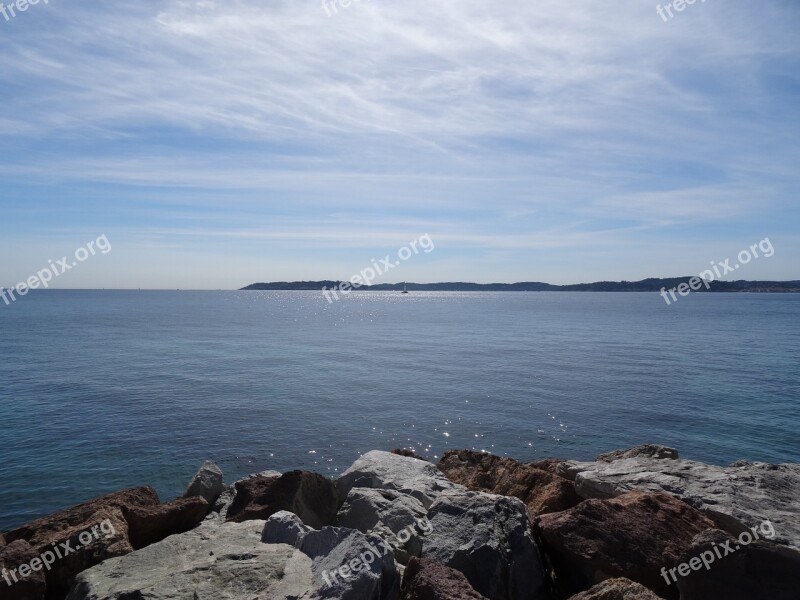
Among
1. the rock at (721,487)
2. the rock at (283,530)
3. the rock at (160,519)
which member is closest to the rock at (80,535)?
the rock at (160,519)

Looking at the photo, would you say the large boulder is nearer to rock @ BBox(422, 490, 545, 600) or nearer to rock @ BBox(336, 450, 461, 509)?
rock @ BBox(422, 490, 545, 600)

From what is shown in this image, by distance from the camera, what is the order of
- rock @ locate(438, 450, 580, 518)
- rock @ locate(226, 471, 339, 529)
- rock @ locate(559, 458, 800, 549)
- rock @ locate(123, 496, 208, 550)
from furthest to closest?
1. rock @ locate(438, 450, 580, 518)
2. rock @ locate(226, 471, 339, 529)
3. rock @ locate(123, 496, 208, 550)
4. rock @ locate(559, 458, 800, 549)

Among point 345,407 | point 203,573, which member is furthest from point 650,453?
point 345,407

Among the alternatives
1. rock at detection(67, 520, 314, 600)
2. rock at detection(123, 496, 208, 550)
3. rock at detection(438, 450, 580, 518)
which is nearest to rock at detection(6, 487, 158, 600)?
rock at detection(123, 496, 208, 550)

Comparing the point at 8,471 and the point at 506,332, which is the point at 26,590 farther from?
the point at 506,332

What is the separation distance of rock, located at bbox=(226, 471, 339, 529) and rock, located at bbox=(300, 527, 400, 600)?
287cm

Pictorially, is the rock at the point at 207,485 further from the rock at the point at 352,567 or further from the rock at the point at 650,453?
the rock at the point at 650,453

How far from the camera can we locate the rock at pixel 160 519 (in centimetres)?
1019

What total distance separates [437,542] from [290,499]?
12.1 feet

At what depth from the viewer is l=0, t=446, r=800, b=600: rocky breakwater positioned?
7.15 m

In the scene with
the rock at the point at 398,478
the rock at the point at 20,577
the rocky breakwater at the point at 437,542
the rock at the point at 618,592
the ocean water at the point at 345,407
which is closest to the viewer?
the rock at the point at 618,592

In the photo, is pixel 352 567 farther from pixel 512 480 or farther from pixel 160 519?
pixel 512 480

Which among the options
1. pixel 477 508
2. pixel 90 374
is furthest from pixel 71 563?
pixel 90 374

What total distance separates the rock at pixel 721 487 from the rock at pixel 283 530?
6.54 meters
